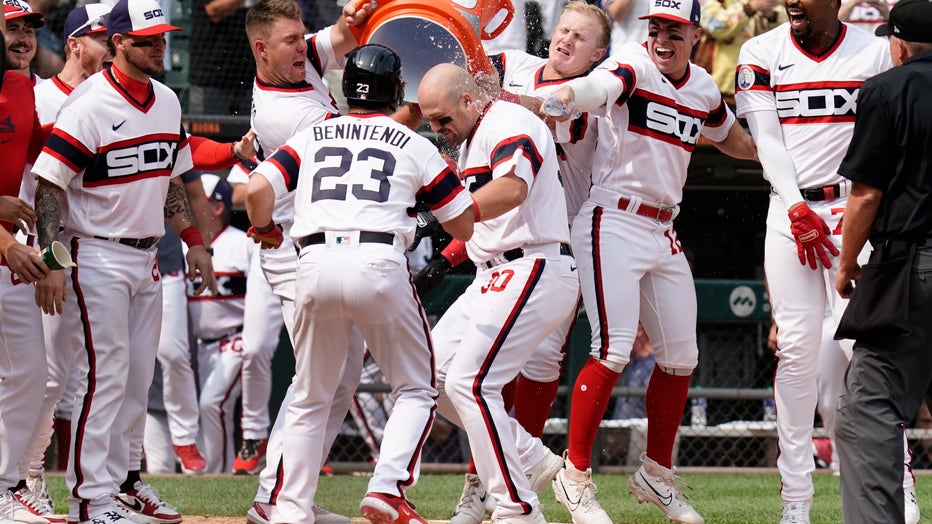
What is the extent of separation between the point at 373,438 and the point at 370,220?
4.68 metres

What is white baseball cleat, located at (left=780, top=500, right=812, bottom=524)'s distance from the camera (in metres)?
5.56

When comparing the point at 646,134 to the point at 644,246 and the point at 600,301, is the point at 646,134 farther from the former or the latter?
the point at 600,301

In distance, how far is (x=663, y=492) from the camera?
5730mm

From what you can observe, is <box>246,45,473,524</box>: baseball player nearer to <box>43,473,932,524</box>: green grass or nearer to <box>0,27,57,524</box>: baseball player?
<box>0,27,57,524</box>: baseball player

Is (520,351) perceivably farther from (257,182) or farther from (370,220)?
(257,182)

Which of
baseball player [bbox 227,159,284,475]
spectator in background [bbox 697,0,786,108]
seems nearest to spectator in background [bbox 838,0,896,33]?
spectator in background [bbox 697,0,786,108]

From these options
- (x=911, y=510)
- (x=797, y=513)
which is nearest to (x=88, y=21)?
(x=797, y=513)

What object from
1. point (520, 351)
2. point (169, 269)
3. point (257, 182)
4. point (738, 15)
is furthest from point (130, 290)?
point (738, 15)

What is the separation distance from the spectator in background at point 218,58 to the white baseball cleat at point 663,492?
5516mm

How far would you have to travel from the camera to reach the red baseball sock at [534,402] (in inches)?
237

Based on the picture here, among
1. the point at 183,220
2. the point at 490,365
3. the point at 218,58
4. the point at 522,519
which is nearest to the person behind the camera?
the point at 522,519

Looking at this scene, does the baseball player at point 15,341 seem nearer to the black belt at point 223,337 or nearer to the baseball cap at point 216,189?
the black belt at point 223,337

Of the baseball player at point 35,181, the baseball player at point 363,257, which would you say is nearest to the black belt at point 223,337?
the baseball player at point 35,181

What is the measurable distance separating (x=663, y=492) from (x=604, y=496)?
184 centimetres
